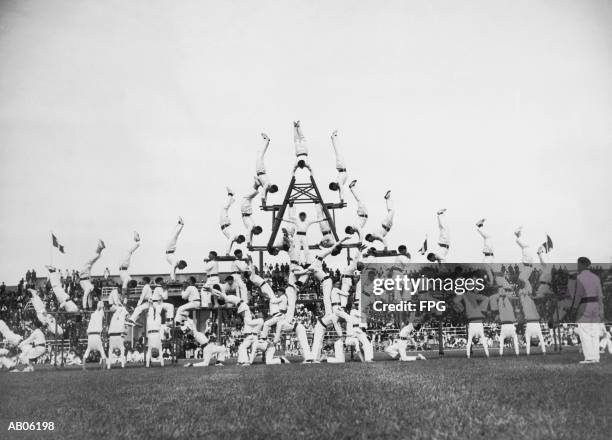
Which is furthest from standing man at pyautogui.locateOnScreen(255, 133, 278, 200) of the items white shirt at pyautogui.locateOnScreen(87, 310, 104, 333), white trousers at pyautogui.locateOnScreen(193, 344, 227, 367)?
white shirt at pyautogui.locateOnScreen(87, 310, 104, 333)

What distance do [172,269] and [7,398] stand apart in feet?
31.5

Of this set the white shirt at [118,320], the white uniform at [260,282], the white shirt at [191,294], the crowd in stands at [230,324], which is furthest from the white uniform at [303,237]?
the white shirt at [118,320]

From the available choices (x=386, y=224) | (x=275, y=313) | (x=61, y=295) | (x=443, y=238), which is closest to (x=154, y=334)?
(x=61, y=295)

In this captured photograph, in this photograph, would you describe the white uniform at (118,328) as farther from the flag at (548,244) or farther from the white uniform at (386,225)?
the flag at (548,244)

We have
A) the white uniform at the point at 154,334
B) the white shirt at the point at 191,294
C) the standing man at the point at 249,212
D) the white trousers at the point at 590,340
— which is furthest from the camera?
the standing man at the point at 249,212

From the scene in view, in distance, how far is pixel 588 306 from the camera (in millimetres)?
12164

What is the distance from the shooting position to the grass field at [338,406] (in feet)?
16.9

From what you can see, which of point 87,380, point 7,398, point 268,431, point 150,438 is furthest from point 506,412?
point 87,380

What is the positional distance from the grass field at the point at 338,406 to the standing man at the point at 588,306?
2285mm

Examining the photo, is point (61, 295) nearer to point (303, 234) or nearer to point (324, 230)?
point (303, 234)

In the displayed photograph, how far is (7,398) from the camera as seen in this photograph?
26.0 ft

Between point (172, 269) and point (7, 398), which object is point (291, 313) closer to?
point (172, 269)

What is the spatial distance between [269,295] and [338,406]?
969 cm

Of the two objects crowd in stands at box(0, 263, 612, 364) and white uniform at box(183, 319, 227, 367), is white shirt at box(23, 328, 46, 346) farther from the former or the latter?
crowd in stands at box(0, 263, 612, 364)
